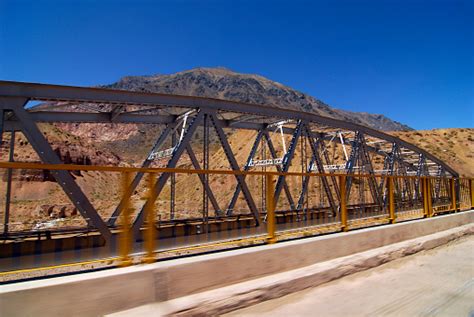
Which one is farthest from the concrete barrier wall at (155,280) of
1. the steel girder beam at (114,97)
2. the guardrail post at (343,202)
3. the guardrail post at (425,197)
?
the steel girder beam at (114,97)

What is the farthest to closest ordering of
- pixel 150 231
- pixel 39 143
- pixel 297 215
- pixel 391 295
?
pixel 39 143 → pixel 297 215 → pixel 391 295 → pixel 150 231

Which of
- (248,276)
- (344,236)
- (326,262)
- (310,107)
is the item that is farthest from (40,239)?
(310,107)

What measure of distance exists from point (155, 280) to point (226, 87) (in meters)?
157

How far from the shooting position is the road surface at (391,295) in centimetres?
539

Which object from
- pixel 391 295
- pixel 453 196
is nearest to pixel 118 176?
pixel 391 295

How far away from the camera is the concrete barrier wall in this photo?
151 inches

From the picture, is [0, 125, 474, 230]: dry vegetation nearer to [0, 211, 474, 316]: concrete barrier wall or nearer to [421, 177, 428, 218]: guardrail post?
[0, 211, 474, 316]: concrete barrier wall

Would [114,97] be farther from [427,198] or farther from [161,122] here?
[427,198]

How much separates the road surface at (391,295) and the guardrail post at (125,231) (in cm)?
171

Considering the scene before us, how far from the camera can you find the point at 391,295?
244 inches

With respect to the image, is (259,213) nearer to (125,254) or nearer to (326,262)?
(326,262)

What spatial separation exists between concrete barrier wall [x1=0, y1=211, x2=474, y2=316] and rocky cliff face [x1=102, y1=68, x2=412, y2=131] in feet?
444

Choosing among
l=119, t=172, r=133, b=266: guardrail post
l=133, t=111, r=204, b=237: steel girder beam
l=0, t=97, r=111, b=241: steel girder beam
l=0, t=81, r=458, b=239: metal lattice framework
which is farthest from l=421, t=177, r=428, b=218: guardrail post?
l=119, t=172, r=133, b=266: guardrail post

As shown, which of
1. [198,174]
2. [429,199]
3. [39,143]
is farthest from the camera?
[429,199]
